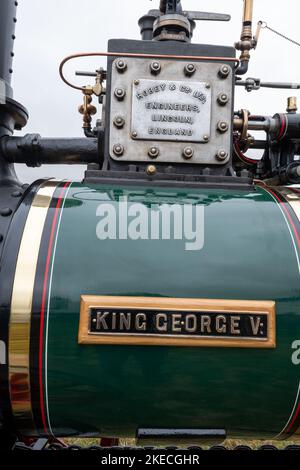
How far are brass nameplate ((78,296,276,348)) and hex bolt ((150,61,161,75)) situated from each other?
1054 mm

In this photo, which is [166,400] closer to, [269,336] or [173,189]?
[269,336]

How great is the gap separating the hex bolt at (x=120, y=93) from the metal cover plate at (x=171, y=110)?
0.15ft

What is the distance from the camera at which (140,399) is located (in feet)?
5.56

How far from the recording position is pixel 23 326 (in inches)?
65.7

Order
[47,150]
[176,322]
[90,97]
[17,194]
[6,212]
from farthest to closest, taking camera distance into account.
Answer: [47,150] → [90,97] → [17,194] → [6,212] → [176,322]

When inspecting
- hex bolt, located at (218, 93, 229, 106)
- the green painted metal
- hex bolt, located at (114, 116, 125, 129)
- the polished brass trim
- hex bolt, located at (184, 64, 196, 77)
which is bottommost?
the green painted metal

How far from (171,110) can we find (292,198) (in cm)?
67

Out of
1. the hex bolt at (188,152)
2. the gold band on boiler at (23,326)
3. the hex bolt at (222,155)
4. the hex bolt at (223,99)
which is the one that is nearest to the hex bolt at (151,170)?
the hex bolt at (188,152)

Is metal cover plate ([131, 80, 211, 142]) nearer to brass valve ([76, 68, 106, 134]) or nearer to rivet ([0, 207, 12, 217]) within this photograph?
brass valve ([76, 68, 106, 134])

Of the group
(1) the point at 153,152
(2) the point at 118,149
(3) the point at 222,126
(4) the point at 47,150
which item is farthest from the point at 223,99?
(4) the point at 47,150

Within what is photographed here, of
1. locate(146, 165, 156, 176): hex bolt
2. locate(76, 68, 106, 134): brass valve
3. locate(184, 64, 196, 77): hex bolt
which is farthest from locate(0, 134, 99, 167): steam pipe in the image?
locate(184, 64, 196, 77): hex bolt

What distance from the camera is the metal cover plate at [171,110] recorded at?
6.81ft

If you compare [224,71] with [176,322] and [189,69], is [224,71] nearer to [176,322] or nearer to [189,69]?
[189,69]

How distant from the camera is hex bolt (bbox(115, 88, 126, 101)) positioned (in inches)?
81.2
